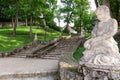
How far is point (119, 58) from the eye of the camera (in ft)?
22.7

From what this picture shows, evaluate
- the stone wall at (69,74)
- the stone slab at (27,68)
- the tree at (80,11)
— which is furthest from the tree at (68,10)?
the stone wall at (69,74)

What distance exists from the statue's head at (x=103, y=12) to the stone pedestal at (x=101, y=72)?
1.45m

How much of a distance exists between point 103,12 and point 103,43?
2.87 feet

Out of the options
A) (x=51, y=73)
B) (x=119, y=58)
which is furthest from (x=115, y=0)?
(x=119, y=58)

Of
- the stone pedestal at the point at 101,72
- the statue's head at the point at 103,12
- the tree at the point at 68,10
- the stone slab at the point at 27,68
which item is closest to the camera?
the stone pedestal at the point at 101,72

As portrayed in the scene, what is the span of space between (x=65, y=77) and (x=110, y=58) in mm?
1796

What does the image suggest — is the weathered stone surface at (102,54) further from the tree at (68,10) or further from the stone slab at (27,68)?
the tree at (68,10)

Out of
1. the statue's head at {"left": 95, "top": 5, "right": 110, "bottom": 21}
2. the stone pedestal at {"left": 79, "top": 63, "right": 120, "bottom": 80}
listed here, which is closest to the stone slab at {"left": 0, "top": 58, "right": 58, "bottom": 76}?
the stone pedestal at {"left": 79, "top": 63, "right": 120, "bottom": 80}

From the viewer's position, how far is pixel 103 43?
7254 millimetres

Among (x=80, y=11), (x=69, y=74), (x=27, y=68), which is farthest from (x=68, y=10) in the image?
(x=69, y=74)

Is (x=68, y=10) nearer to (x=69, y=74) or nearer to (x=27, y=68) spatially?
(x=27, y=68)

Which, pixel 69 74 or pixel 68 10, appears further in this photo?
pixel 68 10

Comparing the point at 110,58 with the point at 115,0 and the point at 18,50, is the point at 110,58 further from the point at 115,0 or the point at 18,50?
the point at 115,0

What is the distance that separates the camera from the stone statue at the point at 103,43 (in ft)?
22.8
